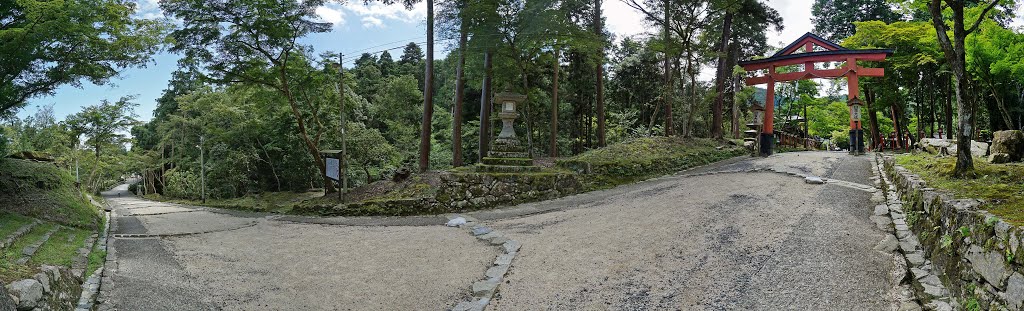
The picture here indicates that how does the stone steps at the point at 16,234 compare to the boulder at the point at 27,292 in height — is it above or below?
below

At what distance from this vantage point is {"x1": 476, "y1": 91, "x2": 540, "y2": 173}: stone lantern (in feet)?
35.9

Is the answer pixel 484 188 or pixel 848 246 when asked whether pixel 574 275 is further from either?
pixel 484 188

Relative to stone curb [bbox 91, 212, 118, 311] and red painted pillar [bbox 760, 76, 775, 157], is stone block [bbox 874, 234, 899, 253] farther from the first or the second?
red painted pillar [bbox 760, 76, 775, 157]

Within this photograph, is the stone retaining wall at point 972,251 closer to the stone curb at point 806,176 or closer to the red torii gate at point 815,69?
the stone curb at point 806,176

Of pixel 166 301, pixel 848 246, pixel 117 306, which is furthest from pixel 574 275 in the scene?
pixel 117 306

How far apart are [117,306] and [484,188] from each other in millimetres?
6607

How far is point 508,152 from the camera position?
37.5ft

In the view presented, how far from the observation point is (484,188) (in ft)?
33.6

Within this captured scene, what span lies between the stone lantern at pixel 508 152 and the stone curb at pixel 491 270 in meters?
3.37

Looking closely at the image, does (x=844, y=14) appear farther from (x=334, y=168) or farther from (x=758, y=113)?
(x=334, y=168)

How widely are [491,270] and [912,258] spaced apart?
3827 millimetres

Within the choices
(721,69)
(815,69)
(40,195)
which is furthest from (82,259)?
(815,69)

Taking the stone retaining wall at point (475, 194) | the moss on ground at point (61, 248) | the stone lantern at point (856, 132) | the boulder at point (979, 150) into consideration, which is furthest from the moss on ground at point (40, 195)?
the stone lantern at point (856, 132)

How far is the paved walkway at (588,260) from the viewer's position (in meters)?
3.99
